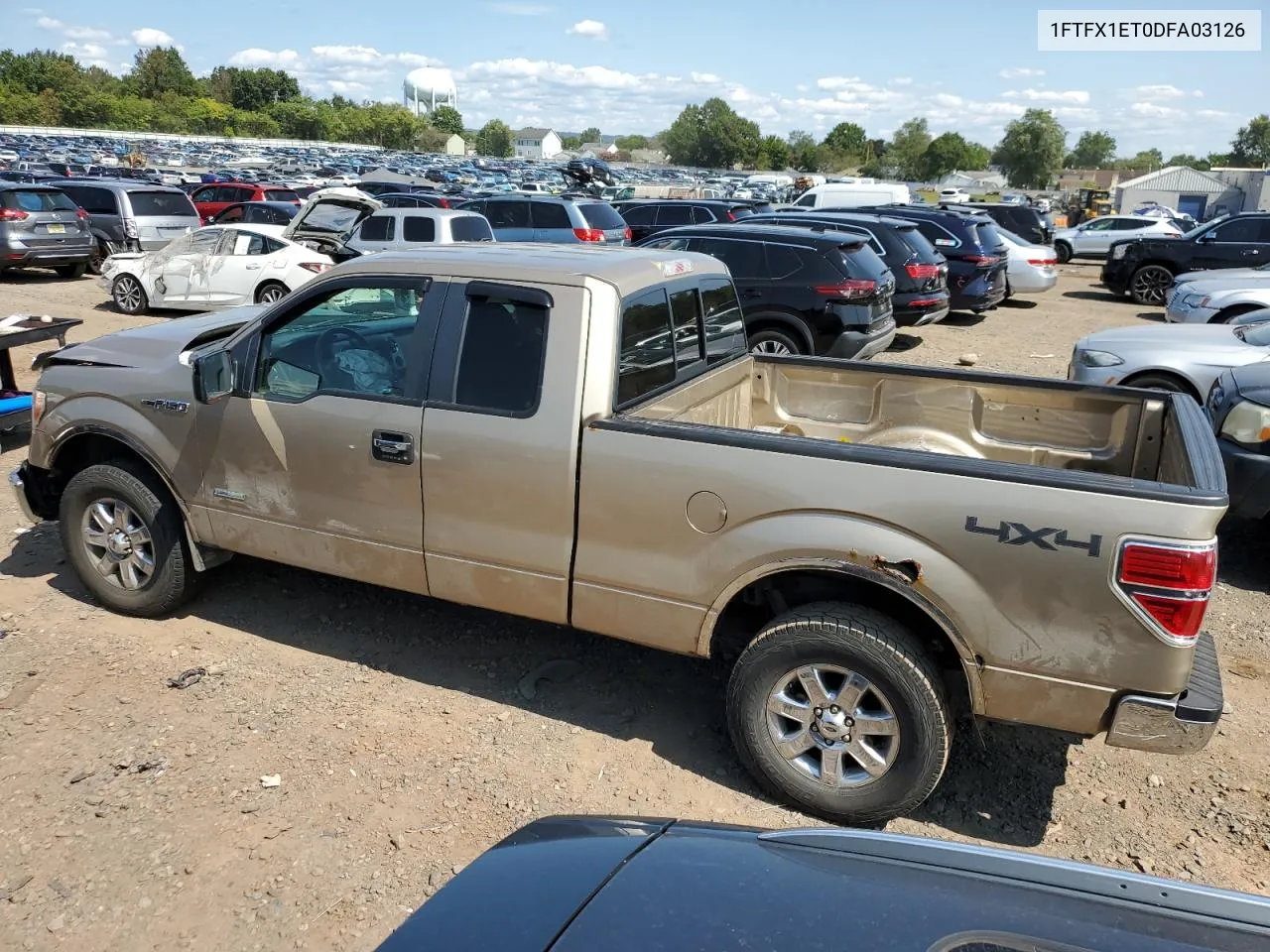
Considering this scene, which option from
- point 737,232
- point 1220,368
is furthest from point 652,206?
point 1220,368

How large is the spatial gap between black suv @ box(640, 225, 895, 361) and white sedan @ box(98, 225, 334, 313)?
6294mm

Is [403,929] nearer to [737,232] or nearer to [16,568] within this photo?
[16,568]

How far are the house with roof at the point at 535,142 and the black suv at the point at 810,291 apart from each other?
500 feet

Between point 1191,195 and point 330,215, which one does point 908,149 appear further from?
point 330,215

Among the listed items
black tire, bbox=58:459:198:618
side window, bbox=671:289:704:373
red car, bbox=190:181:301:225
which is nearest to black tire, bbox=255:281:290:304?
black tire, bbox=58:459:198:618

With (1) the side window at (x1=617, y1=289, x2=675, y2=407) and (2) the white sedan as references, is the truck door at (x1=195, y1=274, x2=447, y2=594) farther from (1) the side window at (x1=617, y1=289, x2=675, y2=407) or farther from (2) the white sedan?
(2) the white sedan

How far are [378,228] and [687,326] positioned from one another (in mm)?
10714

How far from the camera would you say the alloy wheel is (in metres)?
3.25

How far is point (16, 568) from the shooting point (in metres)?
5.37

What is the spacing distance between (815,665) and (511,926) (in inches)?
70.4

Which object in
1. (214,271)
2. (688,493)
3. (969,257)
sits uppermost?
(969,257)

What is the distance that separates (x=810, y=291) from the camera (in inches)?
386

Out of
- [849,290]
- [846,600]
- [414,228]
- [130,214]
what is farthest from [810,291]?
[130,214]

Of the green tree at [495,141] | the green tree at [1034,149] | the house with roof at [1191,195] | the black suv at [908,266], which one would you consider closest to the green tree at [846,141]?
the green tree at [1034,149]
